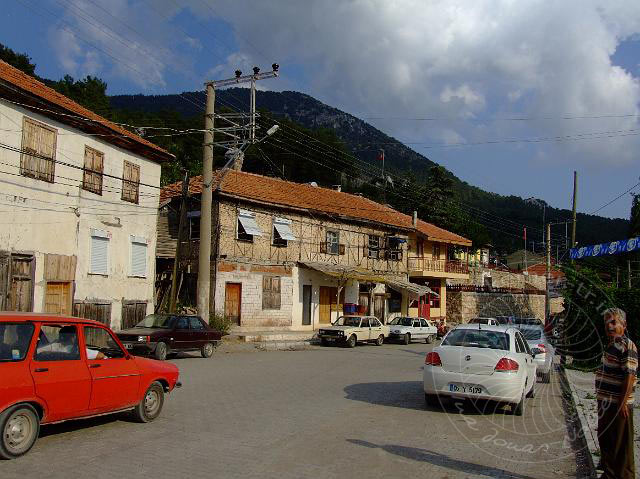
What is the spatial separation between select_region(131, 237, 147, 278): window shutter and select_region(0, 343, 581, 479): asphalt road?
13035 millimetres

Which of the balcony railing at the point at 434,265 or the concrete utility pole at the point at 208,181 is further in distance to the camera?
the balcony railing at the point at 434,265

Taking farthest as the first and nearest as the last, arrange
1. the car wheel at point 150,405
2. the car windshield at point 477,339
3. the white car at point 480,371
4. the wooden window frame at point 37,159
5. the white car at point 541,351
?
1. the wooden window frame at point 37,159
2. the white car at point 541,351
3. the car windshield at point 477,339
4. the white car at point 480,371
5. the car wheel at point 150,405

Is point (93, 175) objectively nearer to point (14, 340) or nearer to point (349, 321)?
point (349, 321)

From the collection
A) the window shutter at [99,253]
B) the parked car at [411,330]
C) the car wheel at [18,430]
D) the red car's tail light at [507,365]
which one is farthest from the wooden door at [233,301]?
the car wheel at [18,430]

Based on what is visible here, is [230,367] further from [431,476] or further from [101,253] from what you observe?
[431,476]

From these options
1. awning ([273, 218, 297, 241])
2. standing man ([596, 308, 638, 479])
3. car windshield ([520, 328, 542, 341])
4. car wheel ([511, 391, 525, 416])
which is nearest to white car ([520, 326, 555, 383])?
car windshield ([520, 328, 542, 341])

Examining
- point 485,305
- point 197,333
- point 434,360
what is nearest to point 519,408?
point 434,360

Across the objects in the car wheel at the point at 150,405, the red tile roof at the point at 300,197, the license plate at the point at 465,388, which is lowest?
the car wheel at the point at 150,405

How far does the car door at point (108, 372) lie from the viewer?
7.86 metres

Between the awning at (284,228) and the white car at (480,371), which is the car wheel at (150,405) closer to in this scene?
the white car at (480,371)

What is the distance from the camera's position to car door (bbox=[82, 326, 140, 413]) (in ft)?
25.8

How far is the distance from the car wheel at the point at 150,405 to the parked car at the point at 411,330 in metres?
22.3

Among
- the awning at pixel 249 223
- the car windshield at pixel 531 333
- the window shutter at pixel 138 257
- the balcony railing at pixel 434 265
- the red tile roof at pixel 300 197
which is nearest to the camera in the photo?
the car windshield at pixel 531 333

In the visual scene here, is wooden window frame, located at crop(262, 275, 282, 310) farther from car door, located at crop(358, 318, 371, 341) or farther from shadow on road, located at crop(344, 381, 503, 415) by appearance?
shadow on road, located at crop(344, 381, 503, 415)
